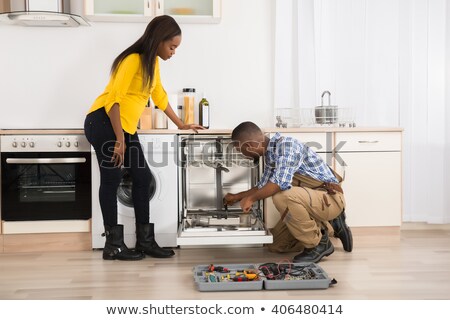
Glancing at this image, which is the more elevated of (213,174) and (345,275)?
(213,174)

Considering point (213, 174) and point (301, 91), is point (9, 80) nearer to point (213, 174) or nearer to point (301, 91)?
point (213, 174)

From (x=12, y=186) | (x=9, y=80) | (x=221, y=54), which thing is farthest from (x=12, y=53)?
(x=221, y=54)

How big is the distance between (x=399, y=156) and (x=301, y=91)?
0.83 metres

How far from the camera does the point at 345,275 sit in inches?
112

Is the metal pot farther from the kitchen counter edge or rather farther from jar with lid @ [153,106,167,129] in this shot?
jar with lid @ [153,106,167,129]

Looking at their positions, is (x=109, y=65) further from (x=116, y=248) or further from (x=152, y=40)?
(x=116, y=248)

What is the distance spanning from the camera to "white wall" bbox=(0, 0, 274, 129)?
3.97m

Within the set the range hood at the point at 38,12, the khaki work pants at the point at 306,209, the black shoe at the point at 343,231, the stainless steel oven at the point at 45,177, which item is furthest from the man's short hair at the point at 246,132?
the range hood at the point at 38,12

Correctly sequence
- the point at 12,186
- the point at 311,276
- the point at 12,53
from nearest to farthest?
the point at 311,276
the point at 12,186
the point at 12,53

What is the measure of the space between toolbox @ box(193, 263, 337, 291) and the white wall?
1501 mm

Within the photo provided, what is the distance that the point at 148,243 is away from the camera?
332 cm

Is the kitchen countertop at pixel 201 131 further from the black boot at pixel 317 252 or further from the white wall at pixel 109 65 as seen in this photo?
the black boot at pixel 317 252

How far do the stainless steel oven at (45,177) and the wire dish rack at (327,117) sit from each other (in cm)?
145

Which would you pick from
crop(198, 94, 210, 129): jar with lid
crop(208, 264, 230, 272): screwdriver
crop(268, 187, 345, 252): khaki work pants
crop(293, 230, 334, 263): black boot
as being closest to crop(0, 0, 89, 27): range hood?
crop(198, 94, 210, 129): jar with lid
